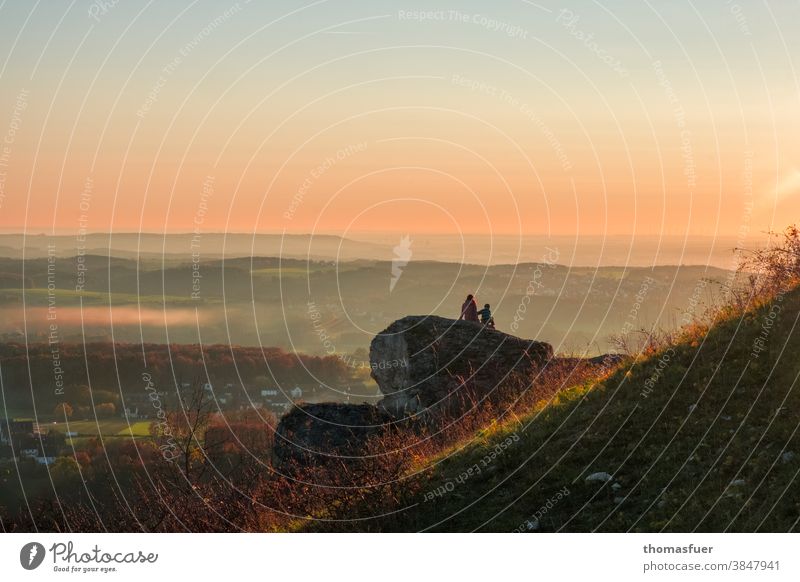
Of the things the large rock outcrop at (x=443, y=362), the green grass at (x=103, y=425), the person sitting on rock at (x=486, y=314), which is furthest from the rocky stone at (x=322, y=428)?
the green grass at (x=103, y=425)

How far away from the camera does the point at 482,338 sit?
100.0 ft

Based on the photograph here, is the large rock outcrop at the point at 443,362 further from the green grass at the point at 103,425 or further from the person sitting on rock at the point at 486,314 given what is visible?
the green grass at the point at 103,425

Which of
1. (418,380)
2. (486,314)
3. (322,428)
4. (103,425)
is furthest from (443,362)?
(103,425)

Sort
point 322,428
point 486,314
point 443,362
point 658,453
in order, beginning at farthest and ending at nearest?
1. point 486,314
2. point 443,362
3. point 322,428
4. point 658,453

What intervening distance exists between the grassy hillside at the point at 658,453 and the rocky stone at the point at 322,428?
6540 mm

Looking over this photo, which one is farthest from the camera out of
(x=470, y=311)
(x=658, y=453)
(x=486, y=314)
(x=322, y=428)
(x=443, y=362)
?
(x=470, y=311)

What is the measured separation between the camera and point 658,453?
664 inches

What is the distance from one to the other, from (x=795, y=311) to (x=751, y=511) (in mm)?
6245

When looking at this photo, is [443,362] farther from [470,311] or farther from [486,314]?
[470,311]

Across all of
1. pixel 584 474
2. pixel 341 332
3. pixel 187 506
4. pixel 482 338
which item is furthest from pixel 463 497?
pixel 341 332

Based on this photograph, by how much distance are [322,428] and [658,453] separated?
13044mm

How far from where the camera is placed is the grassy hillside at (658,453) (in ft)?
50.3

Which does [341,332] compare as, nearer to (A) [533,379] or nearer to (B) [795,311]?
(A) [533,379]

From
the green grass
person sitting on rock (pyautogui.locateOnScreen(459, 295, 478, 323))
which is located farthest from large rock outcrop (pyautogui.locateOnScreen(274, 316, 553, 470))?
the green grass
